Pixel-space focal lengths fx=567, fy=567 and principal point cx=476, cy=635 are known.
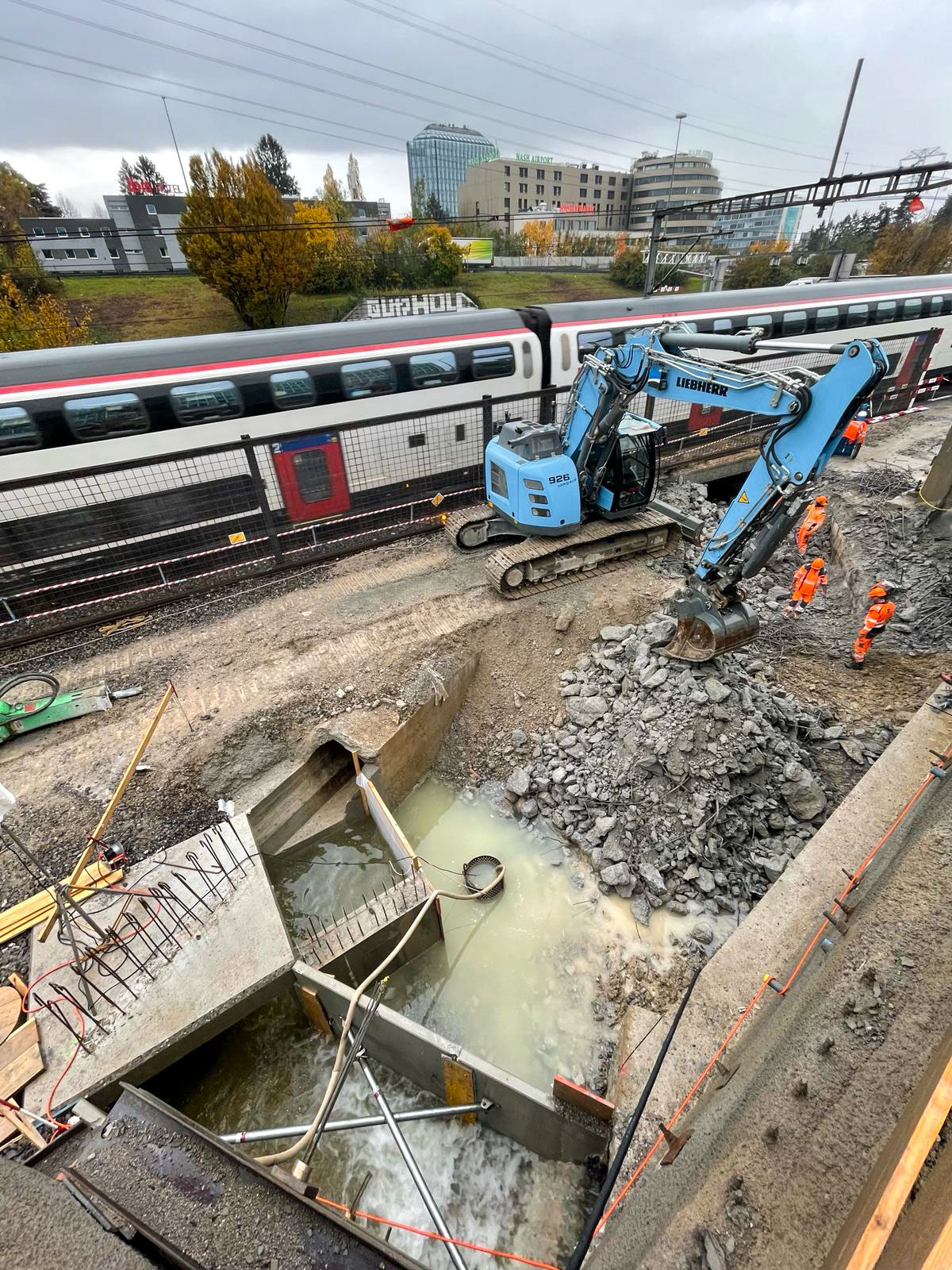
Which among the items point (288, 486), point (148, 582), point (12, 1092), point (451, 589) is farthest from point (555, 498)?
point (12, 1092)

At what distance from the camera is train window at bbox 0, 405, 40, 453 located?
7.88 m

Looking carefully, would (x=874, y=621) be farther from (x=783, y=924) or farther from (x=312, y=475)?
(x=312, y=475)

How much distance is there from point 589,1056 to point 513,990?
0.83m

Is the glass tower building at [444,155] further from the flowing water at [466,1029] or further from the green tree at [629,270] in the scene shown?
the flowing water at [466,1029]

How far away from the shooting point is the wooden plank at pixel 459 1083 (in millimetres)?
4355

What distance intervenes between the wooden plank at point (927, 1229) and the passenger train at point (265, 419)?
10088 mm

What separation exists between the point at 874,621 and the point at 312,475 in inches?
347

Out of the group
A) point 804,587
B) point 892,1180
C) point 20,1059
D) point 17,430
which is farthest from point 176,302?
point 892,1180

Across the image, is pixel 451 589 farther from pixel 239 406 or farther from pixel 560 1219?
pixel 560 1219

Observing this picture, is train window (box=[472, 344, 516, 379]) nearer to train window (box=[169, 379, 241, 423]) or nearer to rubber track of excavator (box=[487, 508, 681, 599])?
rubber track of excavator (box=[487, 508, 681, 599])

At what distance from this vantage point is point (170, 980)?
4578mm

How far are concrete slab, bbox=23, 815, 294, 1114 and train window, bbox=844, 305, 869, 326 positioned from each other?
1865 centimetres

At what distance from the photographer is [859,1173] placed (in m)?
2.92

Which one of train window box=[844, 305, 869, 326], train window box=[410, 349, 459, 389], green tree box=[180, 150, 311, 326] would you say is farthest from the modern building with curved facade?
train window box=[410, 349, 459, 389]
